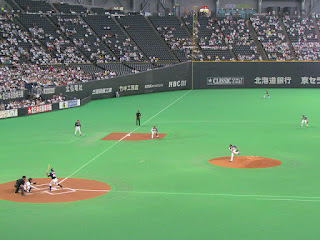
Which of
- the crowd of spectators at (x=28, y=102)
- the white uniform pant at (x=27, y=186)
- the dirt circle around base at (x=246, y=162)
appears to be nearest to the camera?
the white uniform pant at (x=27, y=186)

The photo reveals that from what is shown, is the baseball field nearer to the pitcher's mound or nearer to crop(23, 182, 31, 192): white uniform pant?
crop(23, 182, 31, 192): white uniform pant

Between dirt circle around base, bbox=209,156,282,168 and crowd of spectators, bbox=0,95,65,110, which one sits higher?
crowd of spectators, bbox=0,95,65,110

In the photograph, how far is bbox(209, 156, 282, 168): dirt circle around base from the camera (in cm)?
2433

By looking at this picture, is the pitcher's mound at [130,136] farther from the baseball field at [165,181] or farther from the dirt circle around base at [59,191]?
the dirt circle around base at [59,191]

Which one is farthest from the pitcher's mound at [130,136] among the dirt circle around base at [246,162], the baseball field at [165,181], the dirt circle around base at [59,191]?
the dirt circle around base at [59,191]

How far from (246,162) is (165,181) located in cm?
564

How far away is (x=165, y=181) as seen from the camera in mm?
21281

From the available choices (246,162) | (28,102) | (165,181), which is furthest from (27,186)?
(28,102)

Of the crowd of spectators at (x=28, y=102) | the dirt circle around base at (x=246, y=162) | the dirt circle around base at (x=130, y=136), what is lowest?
the dirt circle around base at (x=246, y=162)

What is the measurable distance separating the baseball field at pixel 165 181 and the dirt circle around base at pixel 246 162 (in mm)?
601

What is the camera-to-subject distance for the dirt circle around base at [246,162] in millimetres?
24328

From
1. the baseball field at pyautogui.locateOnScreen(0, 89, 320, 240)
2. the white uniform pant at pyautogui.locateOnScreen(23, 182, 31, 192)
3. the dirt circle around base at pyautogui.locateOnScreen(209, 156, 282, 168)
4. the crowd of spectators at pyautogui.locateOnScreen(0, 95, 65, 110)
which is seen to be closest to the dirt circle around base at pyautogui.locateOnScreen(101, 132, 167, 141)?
the baseball field at pyautogui.locateOnScreen(0, 89, 320, 240)

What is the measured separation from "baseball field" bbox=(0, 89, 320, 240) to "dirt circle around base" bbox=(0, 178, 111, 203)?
5 cm

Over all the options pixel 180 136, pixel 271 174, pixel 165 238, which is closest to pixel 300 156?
pixel 271 174
